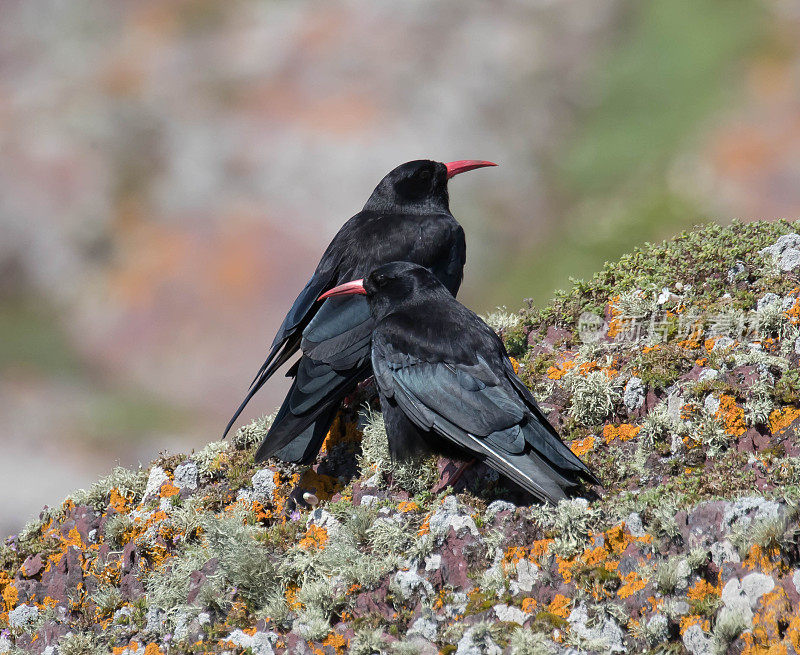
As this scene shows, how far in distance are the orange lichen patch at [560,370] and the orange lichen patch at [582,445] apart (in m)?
0.68

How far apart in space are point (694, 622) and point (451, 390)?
73.1 inches

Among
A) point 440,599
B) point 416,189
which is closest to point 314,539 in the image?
point 440,599

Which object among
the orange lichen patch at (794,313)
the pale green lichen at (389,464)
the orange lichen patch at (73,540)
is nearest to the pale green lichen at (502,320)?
the pale green lichen at (389,464)

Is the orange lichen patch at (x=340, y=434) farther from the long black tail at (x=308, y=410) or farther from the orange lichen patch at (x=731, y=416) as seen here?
the orange lichen patch at (x=731, y=416)

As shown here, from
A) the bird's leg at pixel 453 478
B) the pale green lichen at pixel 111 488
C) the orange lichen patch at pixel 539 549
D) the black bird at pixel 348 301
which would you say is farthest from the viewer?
the pale green lichen at pixel 111 488

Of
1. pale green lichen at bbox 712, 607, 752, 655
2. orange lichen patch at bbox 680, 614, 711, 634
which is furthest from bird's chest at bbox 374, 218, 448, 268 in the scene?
pale green lichen at bbox 712, 607, 752, 655

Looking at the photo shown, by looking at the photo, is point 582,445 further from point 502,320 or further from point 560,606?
point 502,320

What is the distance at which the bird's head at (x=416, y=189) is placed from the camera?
7.38 m

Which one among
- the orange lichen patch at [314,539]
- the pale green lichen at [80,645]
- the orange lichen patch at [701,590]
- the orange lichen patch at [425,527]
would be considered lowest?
the orange lichen patch at [701,590]

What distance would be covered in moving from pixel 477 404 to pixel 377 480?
2.48 feet

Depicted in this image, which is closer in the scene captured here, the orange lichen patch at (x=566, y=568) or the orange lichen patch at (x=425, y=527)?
the orange lichen patch at (x=566, y=568)

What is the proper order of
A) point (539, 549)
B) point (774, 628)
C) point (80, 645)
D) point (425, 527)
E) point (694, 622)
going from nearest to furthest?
point (774, 628), point (694, 622), point (539, 549), point (425, 527), point (80, 645)

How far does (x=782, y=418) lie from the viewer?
4.58m

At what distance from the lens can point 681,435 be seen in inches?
184
